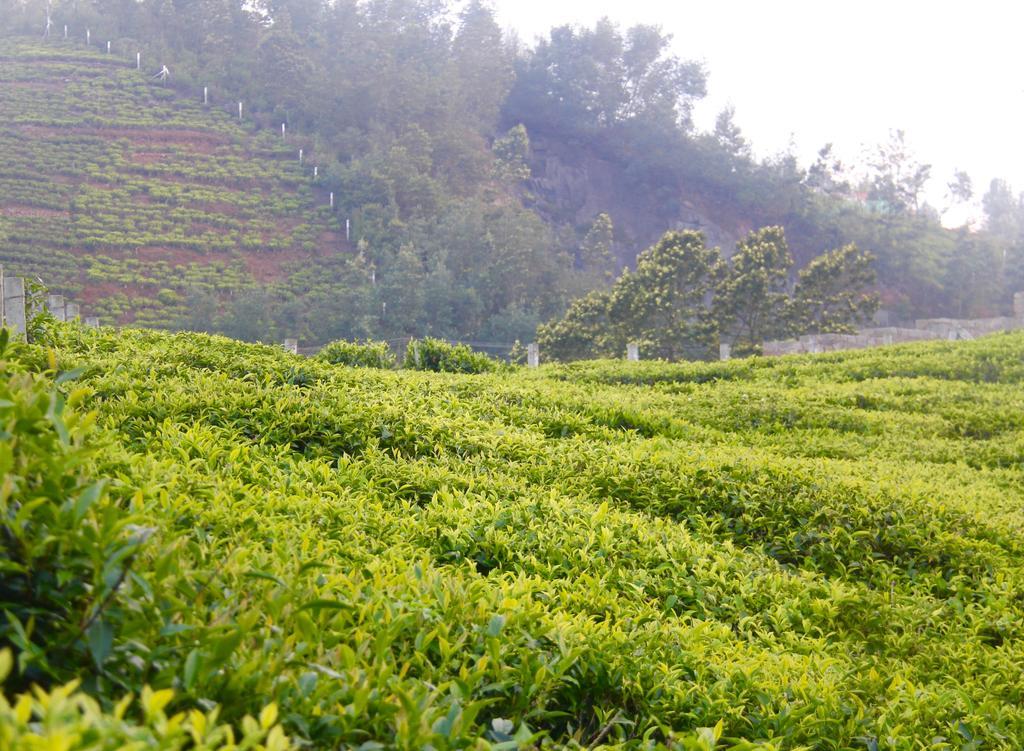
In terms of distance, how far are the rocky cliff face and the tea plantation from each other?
37831mm

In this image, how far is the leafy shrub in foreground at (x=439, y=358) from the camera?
8.21m

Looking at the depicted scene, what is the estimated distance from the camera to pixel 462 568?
2619 mm

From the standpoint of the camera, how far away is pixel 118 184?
32500 millimetres

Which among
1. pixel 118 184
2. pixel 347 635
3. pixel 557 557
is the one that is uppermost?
pixel 118 184

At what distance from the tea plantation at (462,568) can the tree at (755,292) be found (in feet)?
51.9

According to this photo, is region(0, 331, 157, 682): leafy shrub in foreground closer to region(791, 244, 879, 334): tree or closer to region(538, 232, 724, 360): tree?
region(538, 232, 724, 360): tree

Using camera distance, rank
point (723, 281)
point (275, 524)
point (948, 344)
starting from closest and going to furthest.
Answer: point (275, 524), point (948, 344), point (723, 281)

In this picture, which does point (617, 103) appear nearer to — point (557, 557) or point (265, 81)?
point (265, 81)

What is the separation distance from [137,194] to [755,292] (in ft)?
74.4

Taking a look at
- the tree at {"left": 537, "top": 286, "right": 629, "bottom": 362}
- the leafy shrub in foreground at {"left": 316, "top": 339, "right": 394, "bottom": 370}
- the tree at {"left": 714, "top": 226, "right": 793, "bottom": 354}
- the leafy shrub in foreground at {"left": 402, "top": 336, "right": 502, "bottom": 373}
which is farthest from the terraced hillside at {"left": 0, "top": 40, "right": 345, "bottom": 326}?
the leafy shrub in foreground at {"left": 316, "top": 339, "right": 394, "bottom": 370}

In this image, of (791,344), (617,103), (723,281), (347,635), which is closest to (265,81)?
(617,103)

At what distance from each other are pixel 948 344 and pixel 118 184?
2993cm

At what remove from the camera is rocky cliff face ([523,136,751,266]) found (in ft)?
141

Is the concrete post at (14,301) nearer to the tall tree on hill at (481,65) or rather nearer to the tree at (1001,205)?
the tall tree on hill at (481,65)
